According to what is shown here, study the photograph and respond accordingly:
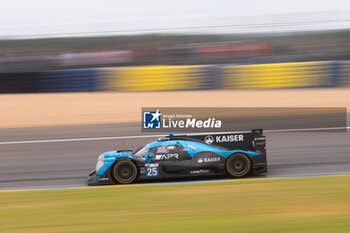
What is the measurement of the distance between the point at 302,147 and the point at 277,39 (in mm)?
9293

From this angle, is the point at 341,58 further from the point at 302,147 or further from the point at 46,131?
the point at 46,131

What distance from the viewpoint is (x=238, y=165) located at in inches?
333

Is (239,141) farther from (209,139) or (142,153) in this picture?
(142,153)

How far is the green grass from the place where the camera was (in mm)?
5273

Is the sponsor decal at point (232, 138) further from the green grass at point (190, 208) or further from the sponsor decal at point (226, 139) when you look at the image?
the green grass at point (190, 208)

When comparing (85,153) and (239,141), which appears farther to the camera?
(85,153)

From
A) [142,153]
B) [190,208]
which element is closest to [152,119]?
[142,153]

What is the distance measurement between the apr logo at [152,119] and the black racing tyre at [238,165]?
1.72m

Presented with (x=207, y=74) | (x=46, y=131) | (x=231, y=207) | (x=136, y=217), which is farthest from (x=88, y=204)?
(x=207, y=74)

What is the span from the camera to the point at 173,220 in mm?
5559

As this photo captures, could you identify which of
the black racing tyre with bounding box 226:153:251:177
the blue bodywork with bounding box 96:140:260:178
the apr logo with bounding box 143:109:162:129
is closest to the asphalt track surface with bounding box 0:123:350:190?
the black racing tyre with bounding box 226:153:251:177

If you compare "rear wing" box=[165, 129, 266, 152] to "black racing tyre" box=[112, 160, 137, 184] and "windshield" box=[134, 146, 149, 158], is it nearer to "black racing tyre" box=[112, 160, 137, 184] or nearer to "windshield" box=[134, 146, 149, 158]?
"windshield" box=[134, 146, 149, 158]

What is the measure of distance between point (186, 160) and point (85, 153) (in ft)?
11.5

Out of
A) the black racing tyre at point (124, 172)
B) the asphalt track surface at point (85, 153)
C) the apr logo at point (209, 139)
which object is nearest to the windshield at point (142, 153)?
the black racing tyre at point (124, 172)
